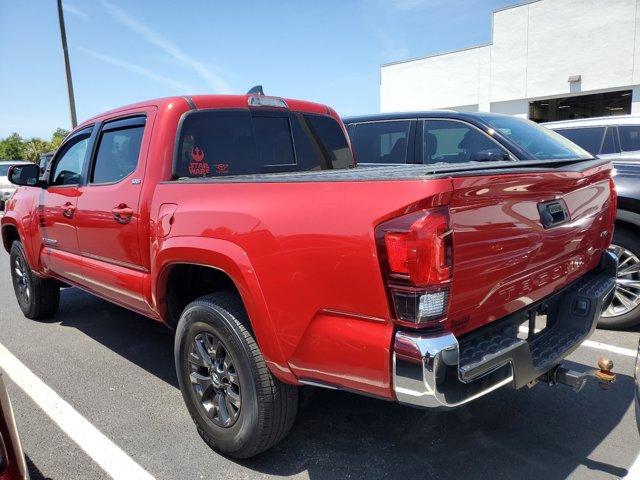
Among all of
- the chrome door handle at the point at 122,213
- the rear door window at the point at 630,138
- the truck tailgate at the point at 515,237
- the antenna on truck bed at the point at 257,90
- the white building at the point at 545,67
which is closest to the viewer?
the truck tailgate at the point at 515,237

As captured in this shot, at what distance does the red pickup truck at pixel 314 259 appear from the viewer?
1.89 m

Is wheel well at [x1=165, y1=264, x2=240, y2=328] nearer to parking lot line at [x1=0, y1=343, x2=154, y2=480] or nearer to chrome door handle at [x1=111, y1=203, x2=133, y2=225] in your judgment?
chrome door handle at [x1=111, y1=203, x2=133, y2=225]

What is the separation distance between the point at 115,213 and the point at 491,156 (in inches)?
135

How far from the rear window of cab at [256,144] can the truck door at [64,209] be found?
1294 mm

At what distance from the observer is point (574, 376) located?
8.09 feet

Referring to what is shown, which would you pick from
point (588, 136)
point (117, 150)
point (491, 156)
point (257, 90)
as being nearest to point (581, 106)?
point (588, 136)

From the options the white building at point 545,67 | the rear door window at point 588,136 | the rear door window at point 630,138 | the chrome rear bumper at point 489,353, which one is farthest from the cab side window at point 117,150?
the white building at point 545,67

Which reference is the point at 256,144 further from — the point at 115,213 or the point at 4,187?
the point at 4,187

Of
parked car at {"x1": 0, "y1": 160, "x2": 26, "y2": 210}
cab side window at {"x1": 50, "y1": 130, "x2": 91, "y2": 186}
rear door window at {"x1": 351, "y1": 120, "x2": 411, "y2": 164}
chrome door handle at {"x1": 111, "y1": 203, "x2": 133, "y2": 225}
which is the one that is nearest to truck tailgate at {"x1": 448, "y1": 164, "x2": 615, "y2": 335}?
chrome door handle at {"x1": 111, "y1": 203, "x2": 133, "y2": 225}

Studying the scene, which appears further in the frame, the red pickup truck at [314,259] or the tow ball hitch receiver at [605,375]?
the tow ball hitch receiver at [605,375]

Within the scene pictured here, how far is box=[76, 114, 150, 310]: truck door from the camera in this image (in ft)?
10.6

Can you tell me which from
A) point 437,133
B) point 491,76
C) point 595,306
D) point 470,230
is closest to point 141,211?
point 470,230

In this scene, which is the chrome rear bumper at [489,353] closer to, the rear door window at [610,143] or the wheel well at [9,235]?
the rear door window at [610,143]

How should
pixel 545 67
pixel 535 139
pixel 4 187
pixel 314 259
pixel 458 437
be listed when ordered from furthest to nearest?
pixel 545 67 < pixel 4 187 < pixel 535 139 < pixel 458 437 < pixel 314 259
